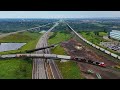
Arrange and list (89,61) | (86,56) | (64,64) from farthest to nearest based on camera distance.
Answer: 1. (86,56)
2. (64,64)
3. (89,61)

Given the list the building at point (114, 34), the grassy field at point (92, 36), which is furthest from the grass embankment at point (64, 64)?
the building at point (114, 34)

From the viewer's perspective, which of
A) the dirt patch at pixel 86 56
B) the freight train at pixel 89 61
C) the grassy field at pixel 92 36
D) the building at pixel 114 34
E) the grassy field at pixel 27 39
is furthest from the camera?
the grassy field at pixel 27 39

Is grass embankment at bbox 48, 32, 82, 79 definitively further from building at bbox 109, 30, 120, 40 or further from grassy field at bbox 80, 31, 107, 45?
building at bbox 109, 30, 120, 40

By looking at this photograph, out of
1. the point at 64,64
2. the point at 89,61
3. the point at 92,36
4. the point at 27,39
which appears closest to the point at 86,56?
the point at 89,61

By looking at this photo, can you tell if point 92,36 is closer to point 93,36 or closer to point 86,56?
point 93,36

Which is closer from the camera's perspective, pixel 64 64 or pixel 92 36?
pixel 64 64

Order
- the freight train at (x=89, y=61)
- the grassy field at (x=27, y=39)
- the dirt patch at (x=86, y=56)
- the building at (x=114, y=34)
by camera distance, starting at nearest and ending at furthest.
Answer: the dirt patch at (x=86, y=56) < the freight train at (x=89, y=61) < the building at (x=114, y=34) < the grassy field at (x=27, y=39)

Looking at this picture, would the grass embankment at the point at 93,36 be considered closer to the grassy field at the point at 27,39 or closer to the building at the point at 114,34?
the building at the point at 114,34

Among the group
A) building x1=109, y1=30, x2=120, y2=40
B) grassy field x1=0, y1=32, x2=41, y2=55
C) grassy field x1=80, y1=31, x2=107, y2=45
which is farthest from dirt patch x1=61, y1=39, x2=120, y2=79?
grassy field x1=0, y1=32, x2=41, y2=55

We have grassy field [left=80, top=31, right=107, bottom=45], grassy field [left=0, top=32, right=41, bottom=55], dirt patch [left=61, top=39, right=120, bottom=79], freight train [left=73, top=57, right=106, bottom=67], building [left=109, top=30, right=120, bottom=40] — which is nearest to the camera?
dirt patch [left=61, top=39, right=120, bottom=79]

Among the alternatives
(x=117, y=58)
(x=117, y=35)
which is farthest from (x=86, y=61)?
(x=117, y=35)
